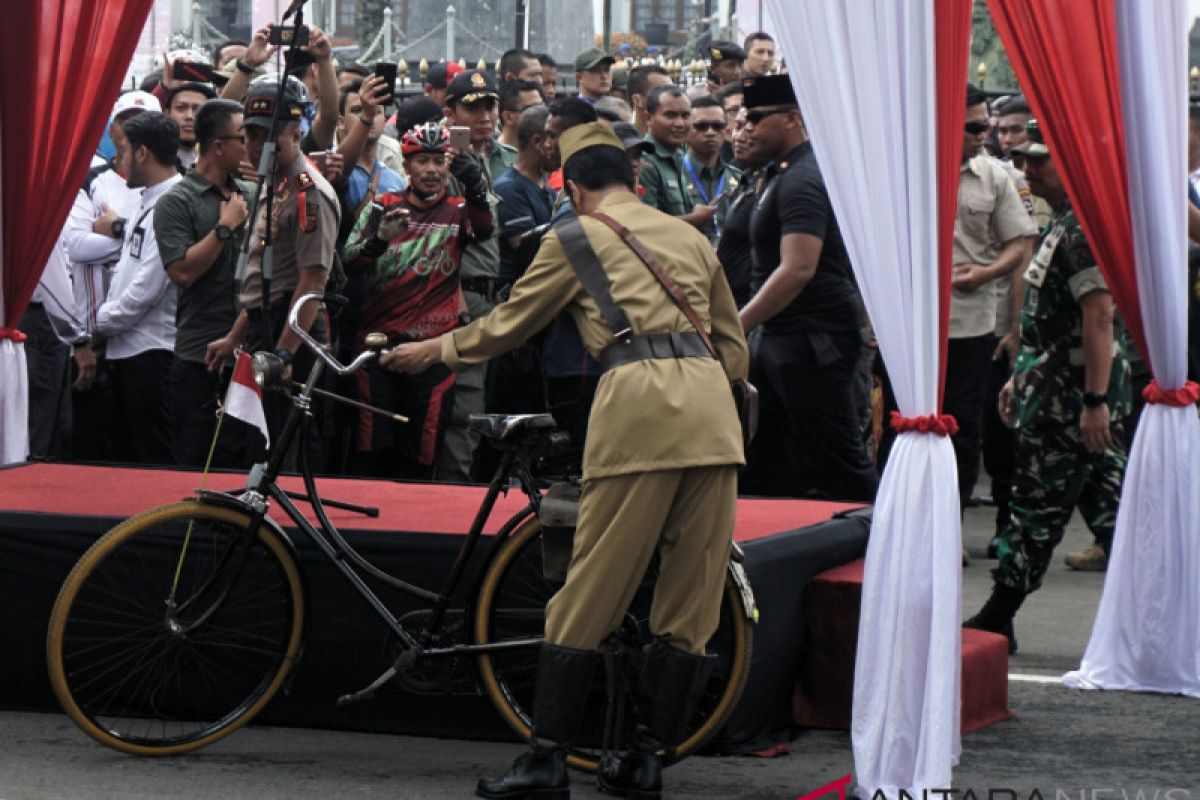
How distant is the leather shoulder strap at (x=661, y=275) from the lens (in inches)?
214

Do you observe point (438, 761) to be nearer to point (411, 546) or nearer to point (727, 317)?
point (411, 546)

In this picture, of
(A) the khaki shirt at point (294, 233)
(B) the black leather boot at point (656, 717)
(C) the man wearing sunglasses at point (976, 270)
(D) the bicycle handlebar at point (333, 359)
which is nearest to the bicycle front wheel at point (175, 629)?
(D) the bicycle handlebar at point (333, 359)

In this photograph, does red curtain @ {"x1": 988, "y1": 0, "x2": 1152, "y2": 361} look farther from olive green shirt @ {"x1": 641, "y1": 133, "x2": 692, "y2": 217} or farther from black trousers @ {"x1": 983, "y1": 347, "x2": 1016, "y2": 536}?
black trousers @ {"x1": 983, "y1": 347, "x2": 1016, "y2": 536}

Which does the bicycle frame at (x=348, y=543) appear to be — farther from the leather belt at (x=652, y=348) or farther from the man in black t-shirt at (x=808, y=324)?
the man in black t-shirt at (x=808, y=324)

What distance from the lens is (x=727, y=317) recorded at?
568 centimetres

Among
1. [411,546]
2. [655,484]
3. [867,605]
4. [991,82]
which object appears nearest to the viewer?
[655,484]

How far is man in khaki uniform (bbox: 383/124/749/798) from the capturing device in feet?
17.5

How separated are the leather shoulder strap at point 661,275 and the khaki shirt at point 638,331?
2 cm

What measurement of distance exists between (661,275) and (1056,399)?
2461 mm

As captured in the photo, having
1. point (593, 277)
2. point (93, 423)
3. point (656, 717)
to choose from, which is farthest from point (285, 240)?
point (656, 717)

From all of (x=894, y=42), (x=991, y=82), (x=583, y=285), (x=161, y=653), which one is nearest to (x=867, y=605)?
(x=583, y=285)

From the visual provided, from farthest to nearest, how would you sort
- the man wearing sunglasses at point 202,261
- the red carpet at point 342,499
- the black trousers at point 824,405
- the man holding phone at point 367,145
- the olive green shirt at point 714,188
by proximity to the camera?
1. the olive green shirt at point 714,188
2. the man holding phone at point 367,145
3. the man wearing sunglasses at point 202,261
4. the black trousers at point 824,405
5. the red carpet at point 342,499

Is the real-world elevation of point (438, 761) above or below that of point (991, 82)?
below

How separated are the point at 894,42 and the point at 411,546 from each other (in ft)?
6.71
